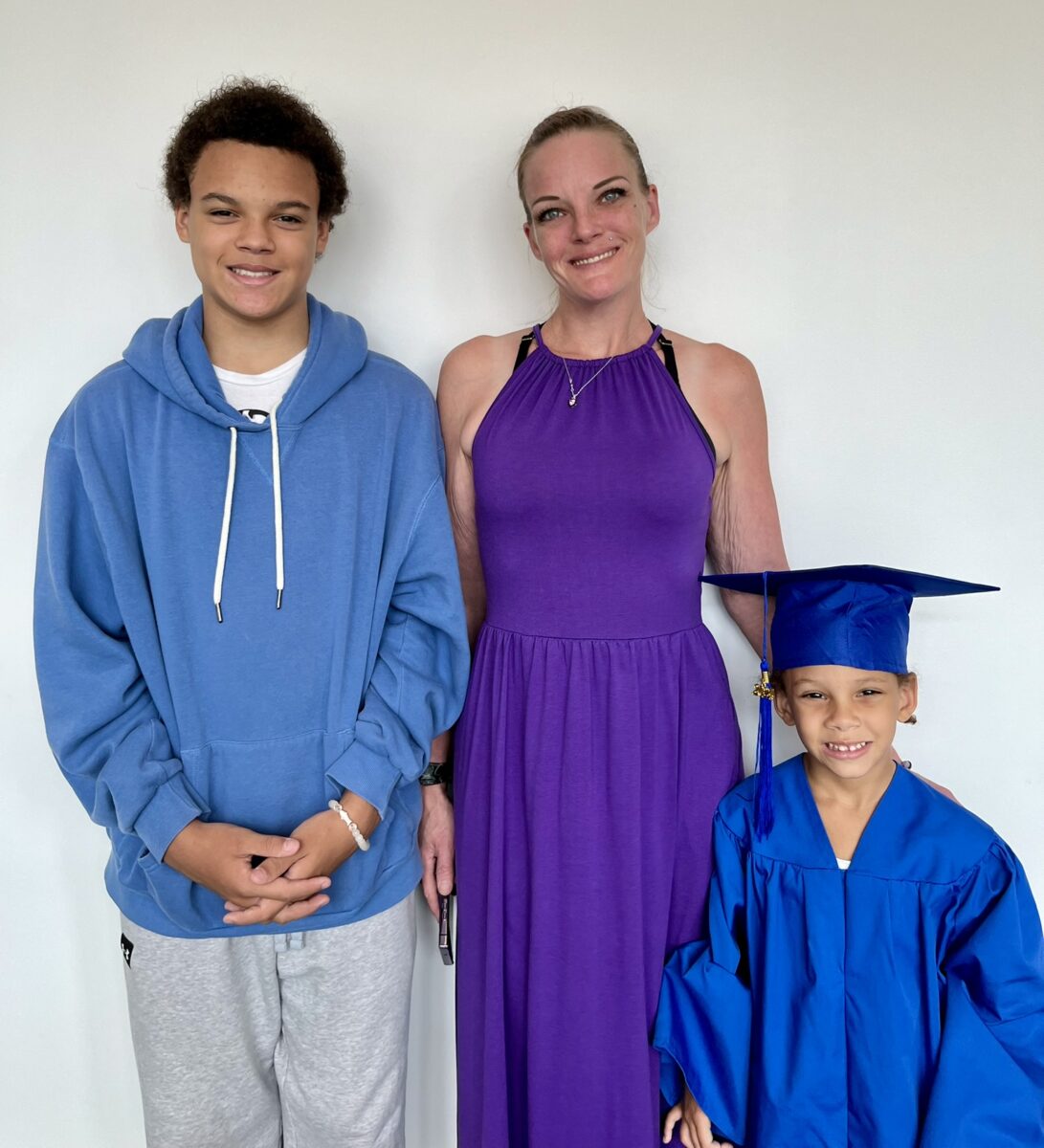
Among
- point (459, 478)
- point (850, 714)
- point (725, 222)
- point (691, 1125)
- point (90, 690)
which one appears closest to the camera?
point (90, 690)

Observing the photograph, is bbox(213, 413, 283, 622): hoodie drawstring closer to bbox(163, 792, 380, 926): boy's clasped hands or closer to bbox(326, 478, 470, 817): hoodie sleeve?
bbox(326, 478, 470, 817): hoodie sleeve

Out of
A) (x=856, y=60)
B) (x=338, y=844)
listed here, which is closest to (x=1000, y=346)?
(x=856, y=60)

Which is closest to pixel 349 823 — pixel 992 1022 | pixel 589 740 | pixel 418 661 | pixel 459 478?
pixel 418 661

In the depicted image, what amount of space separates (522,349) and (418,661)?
56 centimetres

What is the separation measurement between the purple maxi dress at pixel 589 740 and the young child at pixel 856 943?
3.7 inches

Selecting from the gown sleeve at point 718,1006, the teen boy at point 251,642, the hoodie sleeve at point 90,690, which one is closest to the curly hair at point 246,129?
the teen boy at point 251,642

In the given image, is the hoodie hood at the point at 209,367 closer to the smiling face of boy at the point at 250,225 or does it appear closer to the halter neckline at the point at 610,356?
the smiling face of boy at the point at 250,225

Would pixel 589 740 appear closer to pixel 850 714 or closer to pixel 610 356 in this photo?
pixel 850 714

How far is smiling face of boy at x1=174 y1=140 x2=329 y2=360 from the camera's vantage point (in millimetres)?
1473

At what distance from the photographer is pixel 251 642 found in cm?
151

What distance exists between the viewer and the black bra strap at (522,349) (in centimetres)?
176

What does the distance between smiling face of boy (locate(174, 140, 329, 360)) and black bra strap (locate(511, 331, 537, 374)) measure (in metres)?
0.40

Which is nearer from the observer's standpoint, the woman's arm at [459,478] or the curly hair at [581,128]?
the curly hair at [581,128]

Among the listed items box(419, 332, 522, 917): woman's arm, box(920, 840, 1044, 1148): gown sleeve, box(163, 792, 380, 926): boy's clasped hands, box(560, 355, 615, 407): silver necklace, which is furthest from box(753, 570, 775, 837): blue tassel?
box(163, 792, 380, 926): boy's clasped hands
